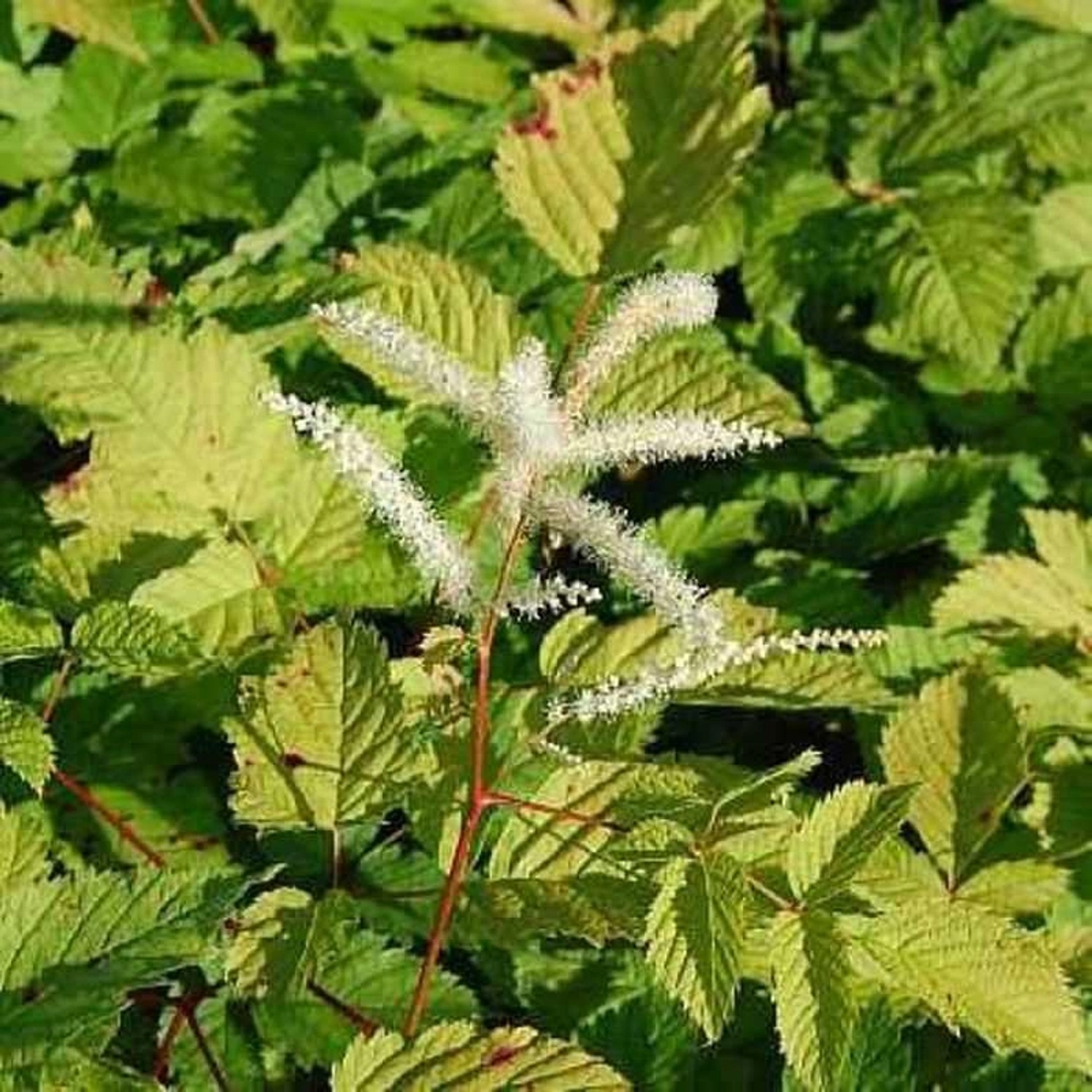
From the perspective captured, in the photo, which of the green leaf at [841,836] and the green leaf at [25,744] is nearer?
the green leaf at [841,836]

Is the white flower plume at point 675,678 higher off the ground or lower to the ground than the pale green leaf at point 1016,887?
higher

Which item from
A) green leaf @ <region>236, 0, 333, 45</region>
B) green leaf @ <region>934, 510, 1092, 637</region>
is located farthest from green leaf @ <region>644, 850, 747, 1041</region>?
green leaf @ <region>236, 0, 333, 45</region>

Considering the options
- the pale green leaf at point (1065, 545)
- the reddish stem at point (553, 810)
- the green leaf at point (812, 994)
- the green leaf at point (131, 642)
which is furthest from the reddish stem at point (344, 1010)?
the pale green leaf at point (1065, 545)

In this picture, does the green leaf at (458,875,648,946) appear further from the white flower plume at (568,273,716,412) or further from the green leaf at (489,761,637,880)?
the white flower plume at (568,273,716,412)

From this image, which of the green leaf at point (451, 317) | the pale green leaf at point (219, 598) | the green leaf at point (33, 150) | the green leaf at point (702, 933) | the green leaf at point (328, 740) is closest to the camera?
the green leaf at point (702, 933)

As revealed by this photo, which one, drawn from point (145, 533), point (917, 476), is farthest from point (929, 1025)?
point (145, 533)

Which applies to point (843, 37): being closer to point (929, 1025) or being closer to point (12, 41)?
point (12, 41)

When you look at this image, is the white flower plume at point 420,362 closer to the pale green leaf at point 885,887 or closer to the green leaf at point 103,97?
the pale green leaf at point 885,887
